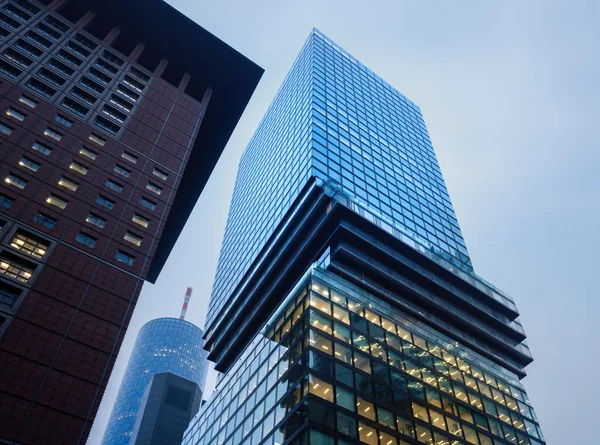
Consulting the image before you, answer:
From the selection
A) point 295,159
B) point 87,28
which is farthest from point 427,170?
point 87,28

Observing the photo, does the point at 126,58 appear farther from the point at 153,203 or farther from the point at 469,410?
the point at 469,410

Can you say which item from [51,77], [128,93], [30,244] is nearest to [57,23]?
[51,77]

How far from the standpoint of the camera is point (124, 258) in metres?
48.4

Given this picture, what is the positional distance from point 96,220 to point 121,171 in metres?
8.40

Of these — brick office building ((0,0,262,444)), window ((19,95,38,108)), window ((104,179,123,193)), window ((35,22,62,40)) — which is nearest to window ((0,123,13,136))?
brick office building ((0,0,262,444))

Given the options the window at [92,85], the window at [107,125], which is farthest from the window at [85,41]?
the window at [107,125]

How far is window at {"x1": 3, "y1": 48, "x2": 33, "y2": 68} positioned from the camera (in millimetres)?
59594

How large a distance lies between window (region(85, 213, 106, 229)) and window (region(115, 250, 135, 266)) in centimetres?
337

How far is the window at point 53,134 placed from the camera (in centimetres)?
5392

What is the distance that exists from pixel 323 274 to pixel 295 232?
21091 mm

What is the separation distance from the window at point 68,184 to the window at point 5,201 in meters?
5.42

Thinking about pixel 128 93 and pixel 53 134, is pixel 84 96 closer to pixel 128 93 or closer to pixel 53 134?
pixel 128 93

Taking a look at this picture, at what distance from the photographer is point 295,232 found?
78.6 meters

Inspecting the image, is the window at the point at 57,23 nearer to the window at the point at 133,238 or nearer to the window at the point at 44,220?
the window at the point at 44,220
